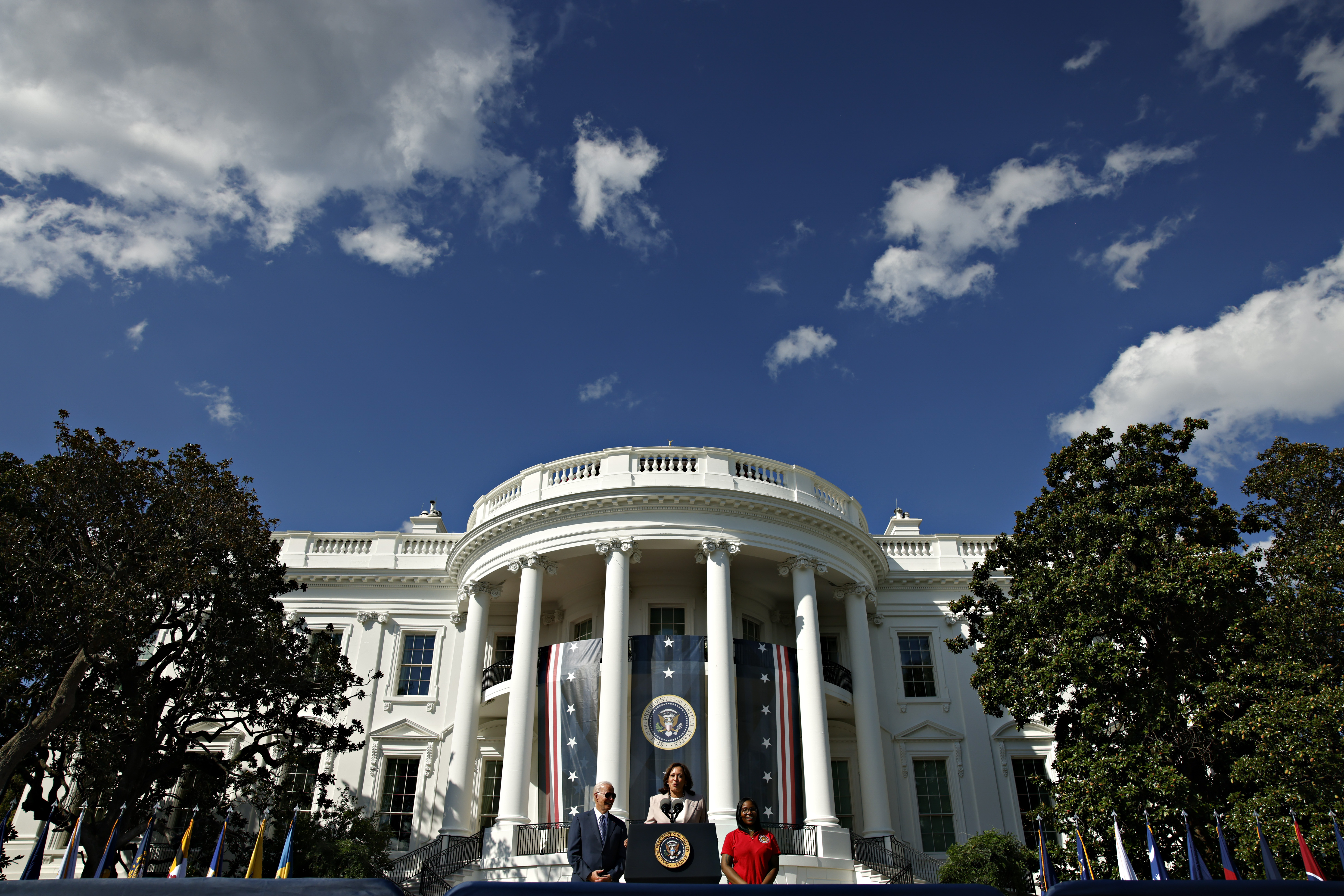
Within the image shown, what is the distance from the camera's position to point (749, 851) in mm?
7539

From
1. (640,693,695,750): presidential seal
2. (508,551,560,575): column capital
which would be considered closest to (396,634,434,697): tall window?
(508,551,560,575): column capital

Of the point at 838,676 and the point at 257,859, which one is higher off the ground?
the point at 838,676

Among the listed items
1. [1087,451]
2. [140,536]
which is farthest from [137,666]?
[1087,451]

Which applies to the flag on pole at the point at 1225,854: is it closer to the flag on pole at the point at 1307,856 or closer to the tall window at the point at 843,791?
the flag on pole at the point at 1307,856

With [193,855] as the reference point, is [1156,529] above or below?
above

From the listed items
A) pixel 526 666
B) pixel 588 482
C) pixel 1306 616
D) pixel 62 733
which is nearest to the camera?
pixel 1306 616

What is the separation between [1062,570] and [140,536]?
694 inches

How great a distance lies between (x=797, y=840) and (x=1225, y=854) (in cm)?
954

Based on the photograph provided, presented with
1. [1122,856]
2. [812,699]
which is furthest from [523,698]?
[1122,856]

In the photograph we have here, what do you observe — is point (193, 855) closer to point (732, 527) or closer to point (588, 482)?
point (588, 482)

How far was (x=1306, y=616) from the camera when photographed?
1356 centimetres

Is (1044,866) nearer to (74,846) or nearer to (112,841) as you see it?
(74,846)

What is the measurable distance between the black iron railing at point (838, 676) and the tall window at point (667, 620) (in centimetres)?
423

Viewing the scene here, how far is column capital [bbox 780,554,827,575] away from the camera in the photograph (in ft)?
76.0
